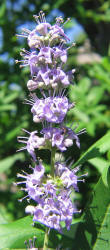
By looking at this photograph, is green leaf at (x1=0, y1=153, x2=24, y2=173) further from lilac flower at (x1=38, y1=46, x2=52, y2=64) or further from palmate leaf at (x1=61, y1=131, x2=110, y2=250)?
lilac flower at (x1=38, y1=46, x2=52, y2=64)

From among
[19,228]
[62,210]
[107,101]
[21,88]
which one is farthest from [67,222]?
[107,101]

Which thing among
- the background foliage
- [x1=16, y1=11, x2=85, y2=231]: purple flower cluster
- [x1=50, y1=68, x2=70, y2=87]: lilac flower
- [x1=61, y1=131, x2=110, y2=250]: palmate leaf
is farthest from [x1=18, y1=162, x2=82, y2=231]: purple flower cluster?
the background foliage

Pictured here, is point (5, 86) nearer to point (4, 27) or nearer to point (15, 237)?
point (4, 27)

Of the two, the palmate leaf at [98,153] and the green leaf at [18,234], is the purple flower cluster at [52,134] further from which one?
the green leaf at [18,234]

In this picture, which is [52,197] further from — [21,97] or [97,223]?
[21,97]

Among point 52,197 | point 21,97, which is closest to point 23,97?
point 21,97

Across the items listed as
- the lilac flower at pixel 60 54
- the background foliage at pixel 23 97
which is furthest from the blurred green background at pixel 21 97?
the lilac flower at pixel 60 54
